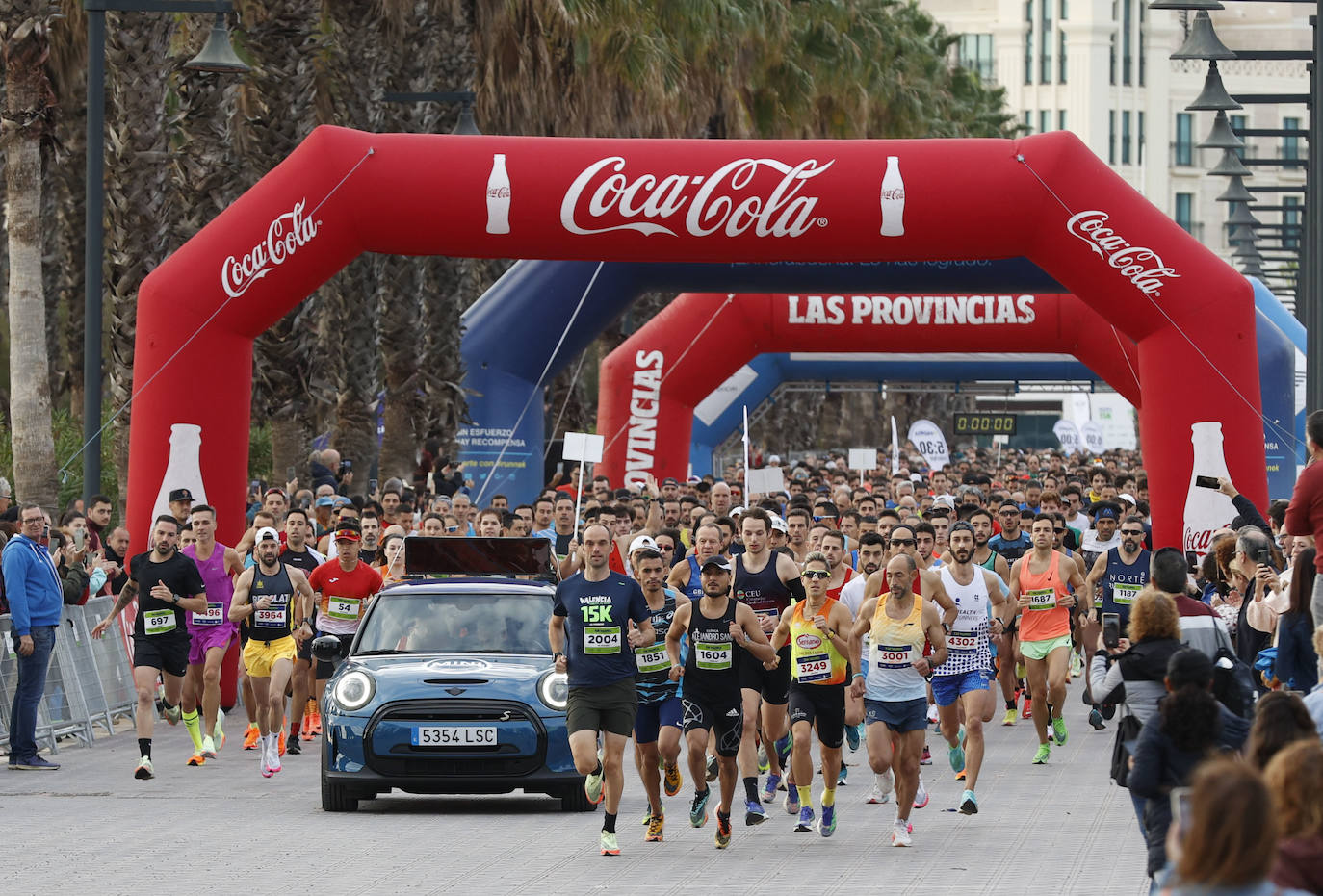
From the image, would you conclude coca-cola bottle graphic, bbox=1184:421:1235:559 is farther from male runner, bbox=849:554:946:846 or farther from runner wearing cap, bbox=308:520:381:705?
runner wearing cap, bbox=308:520:381:705

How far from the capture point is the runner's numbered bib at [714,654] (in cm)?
1191

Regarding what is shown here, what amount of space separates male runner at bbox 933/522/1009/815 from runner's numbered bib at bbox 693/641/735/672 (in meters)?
1.40

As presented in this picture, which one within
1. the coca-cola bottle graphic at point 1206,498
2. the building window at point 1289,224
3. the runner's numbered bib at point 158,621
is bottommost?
the runner's numbered bib at point 158,621

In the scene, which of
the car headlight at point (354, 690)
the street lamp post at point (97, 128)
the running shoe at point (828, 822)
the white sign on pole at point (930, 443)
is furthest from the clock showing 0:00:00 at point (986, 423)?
the running shoe at point (828, 822)

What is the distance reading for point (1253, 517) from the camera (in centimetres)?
1176

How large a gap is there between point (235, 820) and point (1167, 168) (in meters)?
105

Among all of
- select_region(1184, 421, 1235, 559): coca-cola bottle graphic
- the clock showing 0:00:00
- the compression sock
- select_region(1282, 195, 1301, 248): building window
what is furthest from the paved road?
the clock showing 0:00:00

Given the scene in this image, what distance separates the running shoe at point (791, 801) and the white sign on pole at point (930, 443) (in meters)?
32.7

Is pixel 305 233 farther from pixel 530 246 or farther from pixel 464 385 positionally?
pixel 464 385

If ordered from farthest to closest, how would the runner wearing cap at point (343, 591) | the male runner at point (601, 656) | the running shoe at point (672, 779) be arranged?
the runner wearing cap at point (343, 591), the running shoe at point (672, 779), the male runner at point (601, 656)

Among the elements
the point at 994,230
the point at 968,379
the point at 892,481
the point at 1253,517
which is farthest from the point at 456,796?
the point at 968,379

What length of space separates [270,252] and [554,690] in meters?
6.42

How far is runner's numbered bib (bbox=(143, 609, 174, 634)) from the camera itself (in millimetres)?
14398

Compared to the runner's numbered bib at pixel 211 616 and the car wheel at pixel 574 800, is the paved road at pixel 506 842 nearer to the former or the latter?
the car wheel at pixel 574 800
